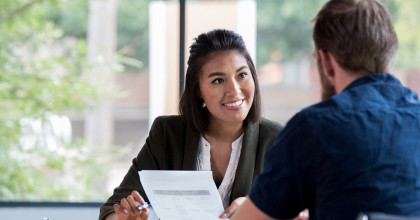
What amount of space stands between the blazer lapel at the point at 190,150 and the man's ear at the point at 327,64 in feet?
2.98

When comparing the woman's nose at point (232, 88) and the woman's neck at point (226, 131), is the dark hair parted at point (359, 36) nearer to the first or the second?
the woman's nose at point (232, 88)

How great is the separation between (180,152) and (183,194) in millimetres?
469

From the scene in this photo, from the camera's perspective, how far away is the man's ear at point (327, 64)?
1.32m

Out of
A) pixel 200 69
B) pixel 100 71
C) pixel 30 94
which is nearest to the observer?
pixel 200 69

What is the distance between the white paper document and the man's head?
1.89 ft

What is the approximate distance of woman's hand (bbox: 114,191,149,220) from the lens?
6.04 ft

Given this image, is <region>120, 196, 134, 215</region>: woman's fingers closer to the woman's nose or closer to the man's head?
the woman's nose

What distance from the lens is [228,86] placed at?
2.14 meters

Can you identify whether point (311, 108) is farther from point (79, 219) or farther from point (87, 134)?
point (87, 134)

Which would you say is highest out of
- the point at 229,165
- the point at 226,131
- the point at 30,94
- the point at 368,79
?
the point at 368,79

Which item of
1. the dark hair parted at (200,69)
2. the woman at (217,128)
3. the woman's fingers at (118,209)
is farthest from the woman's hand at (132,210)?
the dark hair parted at (200,69)

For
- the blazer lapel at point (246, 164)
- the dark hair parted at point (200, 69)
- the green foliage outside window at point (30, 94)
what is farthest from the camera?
the green foliage outside window at point (30, 94)

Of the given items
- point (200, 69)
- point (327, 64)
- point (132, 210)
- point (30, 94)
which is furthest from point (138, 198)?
point (30, 94)

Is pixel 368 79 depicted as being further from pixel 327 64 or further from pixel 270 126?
pixel 270 126
